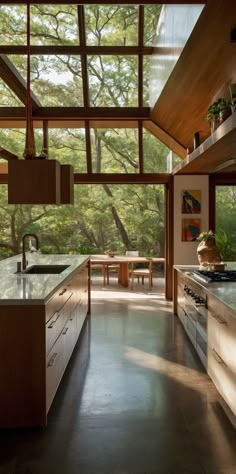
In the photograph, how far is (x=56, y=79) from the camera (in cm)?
741

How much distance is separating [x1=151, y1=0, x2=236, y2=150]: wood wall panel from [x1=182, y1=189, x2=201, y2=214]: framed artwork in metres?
1.02

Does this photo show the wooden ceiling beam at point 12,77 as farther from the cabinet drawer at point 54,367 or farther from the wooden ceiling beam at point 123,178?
the cabinet drawer at point 54,367

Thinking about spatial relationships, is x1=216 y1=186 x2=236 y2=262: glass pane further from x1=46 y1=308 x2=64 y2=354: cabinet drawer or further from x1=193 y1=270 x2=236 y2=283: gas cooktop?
x1=46 y1=308 x2=64 y2=354: cabinet drawer

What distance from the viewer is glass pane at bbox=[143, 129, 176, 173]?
805cm

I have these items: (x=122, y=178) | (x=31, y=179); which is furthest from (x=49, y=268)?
(x=122, y=178)

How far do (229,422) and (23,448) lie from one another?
139 cm

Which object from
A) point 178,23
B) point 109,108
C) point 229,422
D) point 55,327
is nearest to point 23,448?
point 55,327

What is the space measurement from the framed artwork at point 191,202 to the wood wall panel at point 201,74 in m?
1.02

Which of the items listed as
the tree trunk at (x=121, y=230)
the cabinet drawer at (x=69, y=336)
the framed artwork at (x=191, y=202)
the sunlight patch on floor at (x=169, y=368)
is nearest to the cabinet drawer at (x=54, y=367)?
the cabinet drawer at (x=69, y=336)

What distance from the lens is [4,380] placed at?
284 cm

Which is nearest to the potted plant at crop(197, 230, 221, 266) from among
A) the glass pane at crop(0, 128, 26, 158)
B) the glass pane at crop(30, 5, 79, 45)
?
the glass pane at crop(30, 5, 79, 45)

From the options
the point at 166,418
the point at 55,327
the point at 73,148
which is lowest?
the point at 166,418

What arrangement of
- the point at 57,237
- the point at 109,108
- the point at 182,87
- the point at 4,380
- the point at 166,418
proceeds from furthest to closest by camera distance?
the point at 57,237 → the point at 109,108 → the point at 182,87 → the point at 166,418 → the point at 4,380

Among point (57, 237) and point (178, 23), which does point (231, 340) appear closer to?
point (178, 23)
